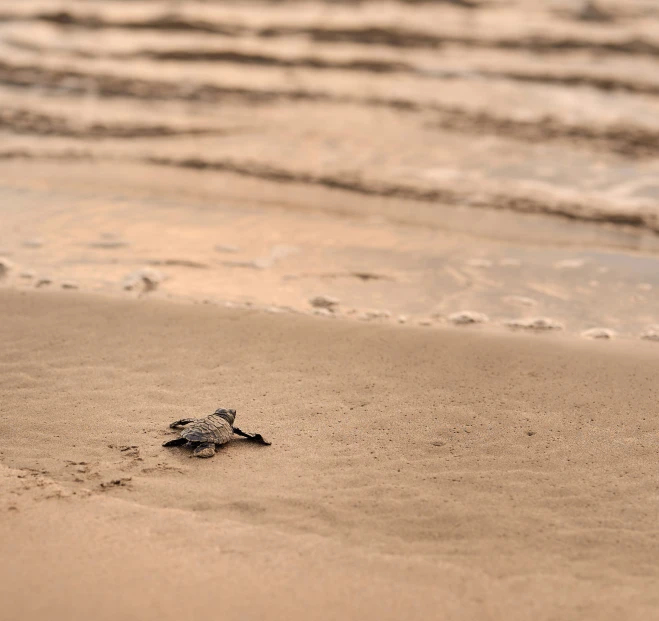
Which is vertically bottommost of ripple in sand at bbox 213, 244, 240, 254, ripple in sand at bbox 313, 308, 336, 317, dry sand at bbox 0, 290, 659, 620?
dry sand at bbox 0, 290, 659, 620

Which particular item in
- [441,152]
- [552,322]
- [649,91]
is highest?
[649,91]

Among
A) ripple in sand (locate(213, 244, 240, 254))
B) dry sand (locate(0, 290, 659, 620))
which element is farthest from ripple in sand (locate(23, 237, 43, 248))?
ripple in sand (locate(213, 244, 240, 254))

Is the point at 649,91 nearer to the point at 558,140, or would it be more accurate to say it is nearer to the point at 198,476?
the point at 558,140

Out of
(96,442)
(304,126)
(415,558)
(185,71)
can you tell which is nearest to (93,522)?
(96,442)

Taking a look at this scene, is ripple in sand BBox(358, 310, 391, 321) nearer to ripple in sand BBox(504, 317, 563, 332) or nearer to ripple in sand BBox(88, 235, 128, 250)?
ripple in sand BBox(504, 317, 563, 332)

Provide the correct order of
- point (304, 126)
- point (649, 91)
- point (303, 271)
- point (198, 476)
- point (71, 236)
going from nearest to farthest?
point (198, 476) < point (303, 271) < point (71, 236) < point (304, 126) < point (649, 91)

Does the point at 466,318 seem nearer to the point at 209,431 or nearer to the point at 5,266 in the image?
the point at 209,431

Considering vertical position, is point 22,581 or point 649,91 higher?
point 649,91
